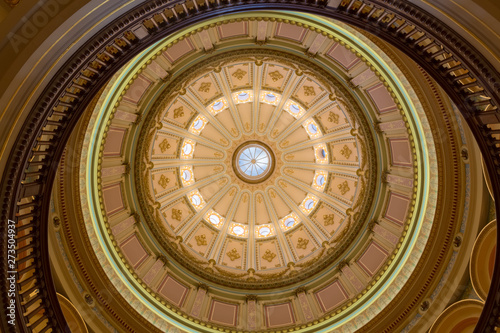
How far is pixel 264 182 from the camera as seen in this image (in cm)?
2569

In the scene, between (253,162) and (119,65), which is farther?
(253,162)

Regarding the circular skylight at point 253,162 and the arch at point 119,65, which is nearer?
the arch at point 119,65

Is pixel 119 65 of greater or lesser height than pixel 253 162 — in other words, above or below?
above

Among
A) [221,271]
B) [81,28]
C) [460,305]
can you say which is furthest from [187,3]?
[221,271]

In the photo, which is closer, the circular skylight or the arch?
the arch

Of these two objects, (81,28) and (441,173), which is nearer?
(81,28)

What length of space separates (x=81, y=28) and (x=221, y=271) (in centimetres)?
1605

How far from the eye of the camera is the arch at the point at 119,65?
8.05m

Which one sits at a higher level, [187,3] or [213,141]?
[187,3]

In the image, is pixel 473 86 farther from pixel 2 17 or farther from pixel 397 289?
pixel 2 17

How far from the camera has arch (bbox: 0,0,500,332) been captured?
8.05 m

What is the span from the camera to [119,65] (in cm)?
962

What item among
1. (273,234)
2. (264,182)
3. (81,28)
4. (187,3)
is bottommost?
(273,234)

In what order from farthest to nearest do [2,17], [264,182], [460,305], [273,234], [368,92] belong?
[264,182] → [273,234] → [368,92] → [460,305] → [2,17]
